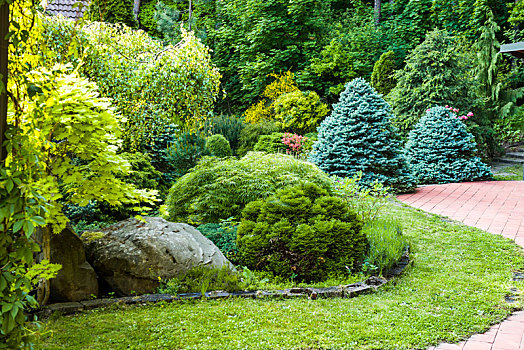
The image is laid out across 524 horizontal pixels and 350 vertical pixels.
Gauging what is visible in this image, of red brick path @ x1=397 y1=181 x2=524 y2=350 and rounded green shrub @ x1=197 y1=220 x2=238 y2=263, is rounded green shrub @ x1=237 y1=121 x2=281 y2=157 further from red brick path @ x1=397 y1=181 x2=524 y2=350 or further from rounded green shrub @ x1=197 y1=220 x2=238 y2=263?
rounded green shrub @ x1=197 y1=220 x2=238 y2=263

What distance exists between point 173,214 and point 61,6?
831 cm

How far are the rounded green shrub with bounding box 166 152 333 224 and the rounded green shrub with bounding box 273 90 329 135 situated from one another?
8104 millimetres

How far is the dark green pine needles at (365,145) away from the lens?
911cm

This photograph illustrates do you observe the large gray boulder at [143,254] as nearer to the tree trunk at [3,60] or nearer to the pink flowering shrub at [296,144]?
the tree trunk at [3,60]

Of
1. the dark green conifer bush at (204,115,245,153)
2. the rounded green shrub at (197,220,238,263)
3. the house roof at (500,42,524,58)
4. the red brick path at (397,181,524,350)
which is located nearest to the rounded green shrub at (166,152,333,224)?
the rounded green shrub at (197,220,238,263)

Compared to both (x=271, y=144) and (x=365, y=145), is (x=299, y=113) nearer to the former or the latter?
(x=271, y=144)

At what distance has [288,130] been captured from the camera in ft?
48.0

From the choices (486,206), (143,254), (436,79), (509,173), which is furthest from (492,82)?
(143,254)

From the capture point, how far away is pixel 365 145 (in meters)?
9.18

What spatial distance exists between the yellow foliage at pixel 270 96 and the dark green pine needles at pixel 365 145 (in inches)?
249

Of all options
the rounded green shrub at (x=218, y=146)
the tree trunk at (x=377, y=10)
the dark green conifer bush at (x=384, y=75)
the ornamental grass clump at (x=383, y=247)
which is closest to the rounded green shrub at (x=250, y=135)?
the rounded green shrub at (x=218, y=146)

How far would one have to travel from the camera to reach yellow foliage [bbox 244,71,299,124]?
52.1ft

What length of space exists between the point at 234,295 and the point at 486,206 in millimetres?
5760

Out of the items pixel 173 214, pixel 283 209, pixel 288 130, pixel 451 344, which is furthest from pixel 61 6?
pixel 451 344
